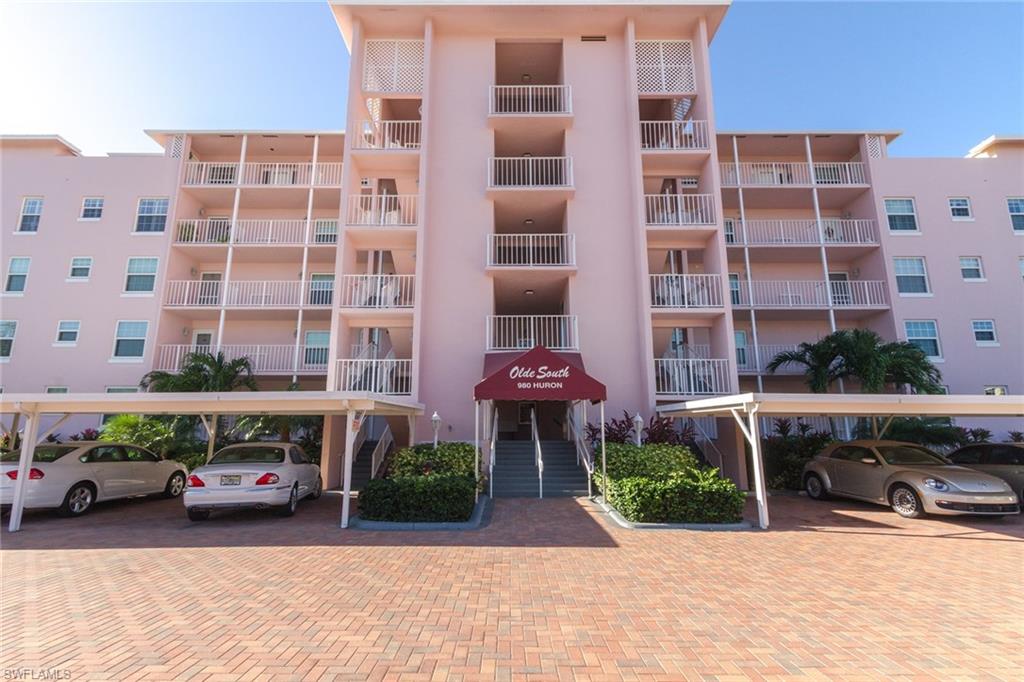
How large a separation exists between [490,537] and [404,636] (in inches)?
155

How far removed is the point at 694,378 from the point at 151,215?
22.2 m

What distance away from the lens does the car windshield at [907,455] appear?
35.3 feet

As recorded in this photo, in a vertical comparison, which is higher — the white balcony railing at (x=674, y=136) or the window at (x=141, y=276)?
the white balcony railing at (x=674, y=136)

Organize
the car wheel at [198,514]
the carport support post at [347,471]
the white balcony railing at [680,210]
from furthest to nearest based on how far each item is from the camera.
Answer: the white balcony railing at [680,210] < the car wheel at [198,514] < the carport support post at [347,471]

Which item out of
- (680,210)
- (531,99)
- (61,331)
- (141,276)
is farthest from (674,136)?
(61,331)

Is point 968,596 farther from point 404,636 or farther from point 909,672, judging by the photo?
point 404,636

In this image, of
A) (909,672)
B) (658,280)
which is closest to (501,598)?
(909,672)

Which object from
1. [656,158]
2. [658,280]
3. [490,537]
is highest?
[656,158]

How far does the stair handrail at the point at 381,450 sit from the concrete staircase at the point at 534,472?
3750 mm

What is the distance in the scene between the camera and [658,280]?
52.2ft

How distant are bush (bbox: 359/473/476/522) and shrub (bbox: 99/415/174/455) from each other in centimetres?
901

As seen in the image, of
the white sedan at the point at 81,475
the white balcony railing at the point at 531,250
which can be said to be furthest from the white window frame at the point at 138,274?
the white balcony railing at the point at 531,250

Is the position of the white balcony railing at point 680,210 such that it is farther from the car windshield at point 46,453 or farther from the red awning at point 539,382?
the car windshield at point 46,453

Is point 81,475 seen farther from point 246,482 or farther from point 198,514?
point 246,482
